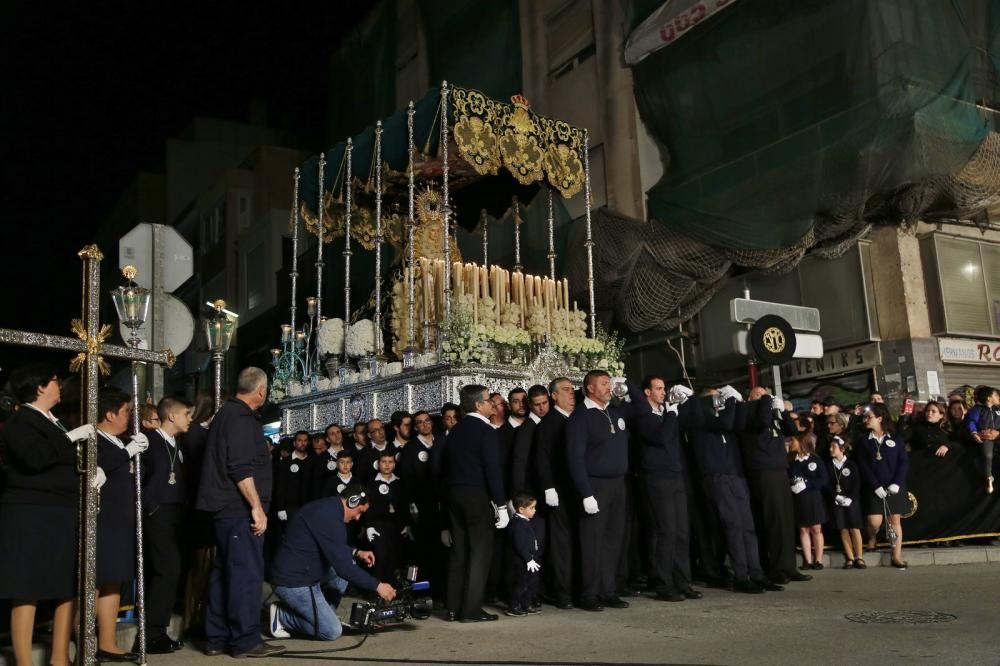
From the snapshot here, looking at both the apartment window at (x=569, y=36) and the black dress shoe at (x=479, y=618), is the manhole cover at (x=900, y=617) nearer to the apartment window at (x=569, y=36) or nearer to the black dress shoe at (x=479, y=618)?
the black dress shoe at (x=479, y=618)

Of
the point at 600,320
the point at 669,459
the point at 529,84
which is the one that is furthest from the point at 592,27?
the point at 669,459

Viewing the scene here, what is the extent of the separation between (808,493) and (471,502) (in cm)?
502

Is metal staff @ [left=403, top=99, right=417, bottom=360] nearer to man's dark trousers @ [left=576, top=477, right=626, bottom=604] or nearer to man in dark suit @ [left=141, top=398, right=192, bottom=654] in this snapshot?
man's dark trousers @ [left=576, top=477, right=626, bottom=604]

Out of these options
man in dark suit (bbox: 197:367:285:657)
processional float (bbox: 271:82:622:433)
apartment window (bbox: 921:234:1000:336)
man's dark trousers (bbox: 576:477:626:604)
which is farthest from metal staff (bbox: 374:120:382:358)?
apartment window (bbox: 921:234:1000:336)

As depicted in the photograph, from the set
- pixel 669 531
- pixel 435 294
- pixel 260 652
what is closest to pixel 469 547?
pixel 669 531

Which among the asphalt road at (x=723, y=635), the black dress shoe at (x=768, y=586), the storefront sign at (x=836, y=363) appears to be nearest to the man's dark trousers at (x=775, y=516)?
the black dress shoe at (x=768, y=586)

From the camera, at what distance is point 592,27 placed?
21.1m

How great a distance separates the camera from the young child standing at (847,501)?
1099cm

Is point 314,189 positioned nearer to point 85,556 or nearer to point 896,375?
point 896,375

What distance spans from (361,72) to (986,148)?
19288 mm

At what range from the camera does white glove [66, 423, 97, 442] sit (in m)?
5.34

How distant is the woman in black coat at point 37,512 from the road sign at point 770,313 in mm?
8590

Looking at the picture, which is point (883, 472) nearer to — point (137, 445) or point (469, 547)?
point (469, 547)

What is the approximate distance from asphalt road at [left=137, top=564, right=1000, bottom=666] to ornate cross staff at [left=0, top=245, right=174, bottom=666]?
46.3 inches
